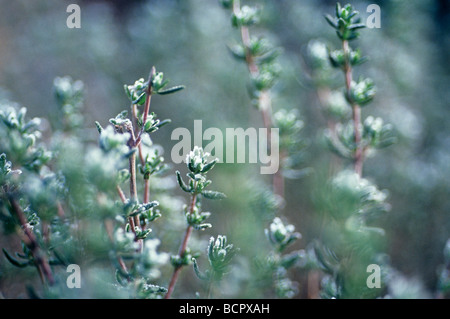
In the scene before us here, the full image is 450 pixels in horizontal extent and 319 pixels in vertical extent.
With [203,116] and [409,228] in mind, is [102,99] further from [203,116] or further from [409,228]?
[409,228]

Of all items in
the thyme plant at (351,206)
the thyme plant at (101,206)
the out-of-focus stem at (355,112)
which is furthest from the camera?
the out-of-focus stem at (355,112)

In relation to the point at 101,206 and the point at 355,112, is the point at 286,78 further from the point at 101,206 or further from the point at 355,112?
the point at 101,206

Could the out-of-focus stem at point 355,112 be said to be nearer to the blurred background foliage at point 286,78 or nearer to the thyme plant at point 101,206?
the thyme plant at point 101,206

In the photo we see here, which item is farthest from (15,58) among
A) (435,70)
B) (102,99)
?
(435,70)

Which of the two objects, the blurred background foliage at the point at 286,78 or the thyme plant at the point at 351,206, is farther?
the blurred background foliage at the point at 286,78

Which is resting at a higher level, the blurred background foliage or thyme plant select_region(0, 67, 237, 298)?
the blurred background foliage

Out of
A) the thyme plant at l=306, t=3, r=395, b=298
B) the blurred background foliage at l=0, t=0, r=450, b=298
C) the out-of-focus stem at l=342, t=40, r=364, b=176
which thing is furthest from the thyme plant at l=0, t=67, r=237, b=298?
the blurred background foliage at l=0, t=0, r=450, b=298

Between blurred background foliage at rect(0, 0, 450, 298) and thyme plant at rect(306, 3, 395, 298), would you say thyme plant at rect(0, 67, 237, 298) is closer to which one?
thyme plant at rect(306, 3, 395, 298)

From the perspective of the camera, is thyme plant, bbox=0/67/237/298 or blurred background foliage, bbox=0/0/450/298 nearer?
thyme plant, bbox=0/67/237/298

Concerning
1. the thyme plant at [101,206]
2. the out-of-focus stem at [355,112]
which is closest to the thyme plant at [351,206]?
the out-of-focus stem at [355,112]
